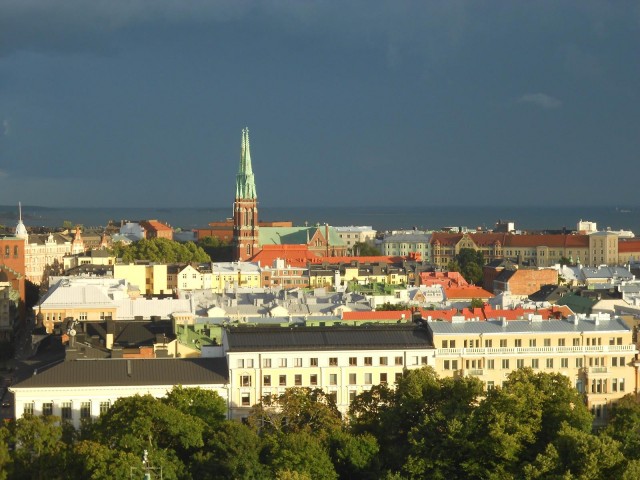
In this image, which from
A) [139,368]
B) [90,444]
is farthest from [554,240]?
[90,444]

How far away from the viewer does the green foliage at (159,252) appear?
131m

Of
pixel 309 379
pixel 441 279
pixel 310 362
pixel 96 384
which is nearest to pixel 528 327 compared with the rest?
pixel 310 362

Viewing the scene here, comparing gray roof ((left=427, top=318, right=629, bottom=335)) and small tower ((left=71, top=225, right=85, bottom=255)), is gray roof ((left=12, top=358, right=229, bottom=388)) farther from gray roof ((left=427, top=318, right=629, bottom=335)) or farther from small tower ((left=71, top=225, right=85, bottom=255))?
small tower ((left=71, top=225, right=85, bottom=255))

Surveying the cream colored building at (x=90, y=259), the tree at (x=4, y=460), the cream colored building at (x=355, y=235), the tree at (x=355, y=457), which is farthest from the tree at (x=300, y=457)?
the cream colored building at (x=355, y=235)

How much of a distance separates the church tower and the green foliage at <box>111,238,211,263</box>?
260 inches

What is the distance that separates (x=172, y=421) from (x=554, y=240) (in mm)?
119774

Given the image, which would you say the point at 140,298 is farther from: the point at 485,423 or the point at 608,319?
the point at 485,423

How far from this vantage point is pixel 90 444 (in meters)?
41.0

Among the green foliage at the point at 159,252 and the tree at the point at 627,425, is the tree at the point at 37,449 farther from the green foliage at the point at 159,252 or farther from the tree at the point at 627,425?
the green foliage at the point at 159,252

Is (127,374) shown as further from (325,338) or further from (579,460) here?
(579,460)

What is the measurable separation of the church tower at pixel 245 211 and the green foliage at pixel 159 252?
659cm

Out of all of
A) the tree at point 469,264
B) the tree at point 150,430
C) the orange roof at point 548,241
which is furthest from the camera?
the orange roof at point 548,241

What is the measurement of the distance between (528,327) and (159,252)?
7899cm

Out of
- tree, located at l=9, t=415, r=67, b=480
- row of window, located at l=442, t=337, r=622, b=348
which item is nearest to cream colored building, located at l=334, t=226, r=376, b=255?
row of window, located at l=442, t=337, r=622, b=348
